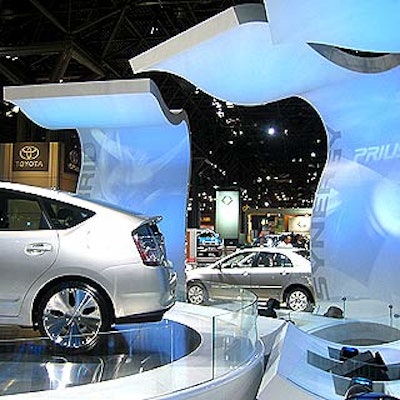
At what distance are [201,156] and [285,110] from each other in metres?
6.34

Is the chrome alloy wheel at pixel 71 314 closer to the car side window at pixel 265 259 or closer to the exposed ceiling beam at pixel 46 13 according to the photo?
the car side window at pixel 265 259

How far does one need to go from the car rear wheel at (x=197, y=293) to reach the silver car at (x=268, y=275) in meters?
0.26

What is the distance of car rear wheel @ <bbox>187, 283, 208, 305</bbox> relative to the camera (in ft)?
28.0

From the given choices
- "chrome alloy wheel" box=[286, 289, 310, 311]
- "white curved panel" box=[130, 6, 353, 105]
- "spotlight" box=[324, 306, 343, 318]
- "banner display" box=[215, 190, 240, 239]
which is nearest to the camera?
"white curved panel" box=[130, 6, 353, 105]

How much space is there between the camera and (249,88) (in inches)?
255

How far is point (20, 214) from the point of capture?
4.33m

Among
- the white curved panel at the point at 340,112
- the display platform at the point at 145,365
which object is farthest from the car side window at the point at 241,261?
the display platform at the point at 145,365

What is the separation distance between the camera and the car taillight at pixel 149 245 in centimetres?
418

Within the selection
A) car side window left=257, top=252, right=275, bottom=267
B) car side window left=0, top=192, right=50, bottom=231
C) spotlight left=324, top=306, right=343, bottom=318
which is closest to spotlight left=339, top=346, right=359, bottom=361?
spotlight left=324, top=306, right=343, bottom=318

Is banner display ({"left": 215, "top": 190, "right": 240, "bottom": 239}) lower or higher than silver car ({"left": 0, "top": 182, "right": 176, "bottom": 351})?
higher

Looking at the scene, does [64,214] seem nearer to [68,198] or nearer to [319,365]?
[68,198]

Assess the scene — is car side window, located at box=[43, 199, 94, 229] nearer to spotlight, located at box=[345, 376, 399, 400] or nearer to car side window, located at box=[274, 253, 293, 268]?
spotlight, located at box=[345, 376, 399, 400]

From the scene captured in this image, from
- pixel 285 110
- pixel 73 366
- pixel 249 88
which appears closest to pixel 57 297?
pixel 73 366

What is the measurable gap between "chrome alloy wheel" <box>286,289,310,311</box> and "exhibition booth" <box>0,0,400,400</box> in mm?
2837
